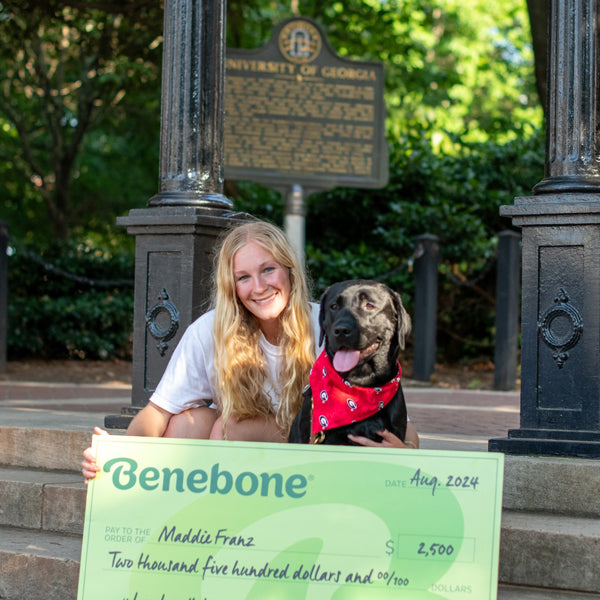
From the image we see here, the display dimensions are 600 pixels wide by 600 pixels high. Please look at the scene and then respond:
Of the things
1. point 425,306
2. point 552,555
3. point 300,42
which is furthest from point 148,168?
point 552,555

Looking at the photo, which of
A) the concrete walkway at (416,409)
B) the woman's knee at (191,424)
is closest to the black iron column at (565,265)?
the concrete walkway at (416,409)

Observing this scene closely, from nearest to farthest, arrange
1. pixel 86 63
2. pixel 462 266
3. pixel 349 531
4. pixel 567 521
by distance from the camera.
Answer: pixel 349 531 < pixel 567 521 < pixel 462 266 < pixel 86 63

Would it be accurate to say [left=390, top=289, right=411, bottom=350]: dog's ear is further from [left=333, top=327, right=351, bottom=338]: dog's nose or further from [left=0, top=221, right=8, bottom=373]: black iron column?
[left=0, top=221, right=8, bottom=373]: black iron column

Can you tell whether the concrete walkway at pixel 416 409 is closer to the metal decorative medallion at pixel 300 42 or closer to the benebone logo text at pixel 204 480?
the benebone logo text at pixel 204 480

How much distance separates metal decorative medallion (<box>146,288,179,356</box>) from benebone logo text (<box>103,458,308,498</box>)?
1840 millimetres

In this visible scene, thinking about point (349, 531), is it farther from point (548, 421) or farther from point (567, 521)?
point (548, 421)

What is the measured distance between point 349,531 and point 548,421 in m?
1.63

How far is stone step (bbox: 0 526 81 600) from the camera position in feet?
11.8

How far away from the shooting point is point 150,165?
16.6 meters

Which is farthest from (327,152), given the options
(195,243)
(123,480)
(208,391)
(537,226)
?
(123,480)

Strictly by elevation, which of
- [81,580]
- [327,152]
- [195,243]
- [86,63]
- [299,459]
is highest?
[86,63]

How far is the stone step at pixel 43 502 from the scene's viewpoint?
3.99m

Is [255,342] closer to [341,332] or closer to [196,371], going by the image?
[196,371]

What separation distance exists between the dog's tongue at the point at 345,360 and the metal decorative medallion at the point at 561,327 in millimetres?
1260
